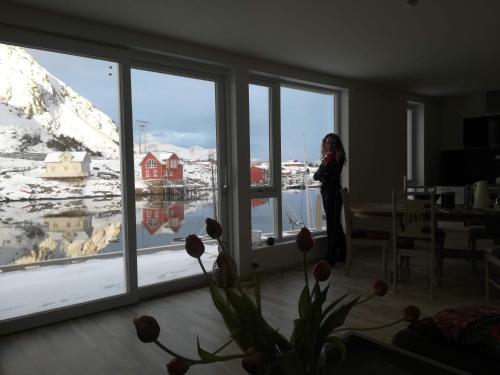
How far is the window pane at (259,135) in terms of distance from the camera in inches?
176

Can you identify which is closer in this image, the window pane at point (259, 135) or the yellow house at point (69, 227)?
the yellow house at point (69, 227)

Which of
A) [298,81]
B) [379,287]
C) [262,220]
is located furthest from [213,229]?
[298,81]

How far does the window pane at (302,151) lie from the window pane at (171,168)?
3.59 ft

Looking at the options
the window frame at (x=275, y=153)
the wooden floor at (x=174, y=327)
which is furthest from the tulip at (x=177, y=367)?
the window frame at (x=275, y=153)

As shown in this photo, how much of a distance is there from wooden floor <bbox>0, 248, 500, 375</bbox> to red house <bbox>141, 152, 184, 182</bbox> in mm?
1165

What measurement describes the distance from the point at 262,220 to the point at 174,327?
1950 mm

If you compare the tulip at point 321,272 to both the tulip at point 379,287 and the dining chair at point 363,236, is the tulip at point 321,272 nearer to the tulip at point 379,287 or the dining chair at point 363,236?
the tulip at point 379,287

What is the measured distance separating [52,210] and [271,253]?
2.38 m

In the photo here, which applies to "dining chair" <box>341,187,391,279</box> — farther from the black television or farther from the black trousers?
the black television

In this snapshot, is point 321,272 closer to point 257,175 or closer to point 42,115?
point 42,115

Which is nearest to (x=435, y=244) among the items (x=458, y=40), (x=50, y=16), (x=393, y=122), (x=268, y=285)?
(x=268, y=285)

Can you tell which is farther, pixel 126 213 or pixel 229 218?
pixel 229 218

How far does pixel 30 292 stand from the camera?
10.5 feet

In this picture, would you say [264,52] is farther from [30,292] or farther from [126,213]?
[30,292]
